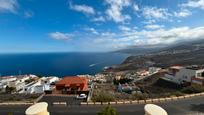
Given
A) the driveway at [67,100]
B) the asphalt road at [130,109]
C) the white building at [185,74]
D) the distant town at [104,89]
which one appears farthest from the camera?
the white building at [185,74]

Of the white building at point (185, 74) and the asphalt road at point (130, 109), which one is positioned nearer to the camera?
the asphalt road at point (130, 109)

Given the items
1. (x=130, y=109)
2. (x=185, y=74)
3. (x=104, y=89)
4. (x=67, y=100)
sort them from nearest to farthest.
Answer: (x=130, y=109) → (x=67, y=100) → (x=104, y=89) → (x=185, y=74)

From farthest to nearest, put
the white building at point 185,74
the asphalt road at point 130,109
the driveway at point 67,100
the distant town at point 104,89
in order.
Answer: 1. the white building at point 185,74
2. the distant town at point 104,89
3. the driveway at point 67,100
4. the asphalt road at point 130,109

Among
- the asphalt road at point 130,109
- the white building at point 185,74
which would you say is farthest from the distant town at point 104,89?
the asphalt road at point 130,109

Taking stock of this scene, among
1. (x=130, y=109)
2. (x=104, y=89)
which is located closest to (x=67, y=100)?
(x=130, y=109)

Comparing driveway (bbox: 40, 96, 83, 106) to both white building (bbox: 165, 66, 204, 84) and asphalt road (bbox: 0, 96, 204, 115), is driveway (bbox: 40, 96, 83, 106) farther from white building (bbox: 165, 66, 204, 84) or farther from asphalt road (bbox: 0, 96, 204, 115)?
white building (bbox: 165, 66, 204, 84)

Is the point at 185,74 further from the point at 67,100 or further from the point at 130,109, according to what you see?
the point at 67,100

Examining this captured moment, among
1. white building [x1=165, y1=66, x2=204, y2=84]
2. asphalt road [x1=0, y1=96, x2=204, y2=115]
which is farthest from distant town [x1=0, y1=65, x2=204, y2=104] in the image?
asphalt road [x1=0, y1=96, x2=204, y2=115]

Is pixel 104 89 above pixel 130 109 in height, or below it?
below

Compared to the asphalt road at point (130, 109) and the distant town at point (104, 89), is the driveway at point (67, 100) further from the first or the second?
the asphalt road at point (130, 109)

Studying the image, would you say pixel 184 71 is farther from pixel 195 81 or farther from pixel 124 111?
pixel 124 111
